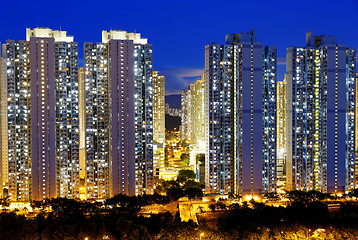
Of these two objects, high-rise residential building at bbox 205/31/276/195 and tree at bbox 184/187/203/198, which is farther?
high-rise residential building at bbox 205/31/276/195

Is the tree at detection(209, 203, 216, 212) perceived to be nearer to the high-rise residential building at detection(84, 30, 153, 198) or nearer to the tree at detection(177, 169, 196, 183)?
the high-rise residential building at detection(84, 30, 153, 198)

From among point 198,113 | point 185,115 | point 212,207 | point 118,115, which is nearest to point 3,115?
point 118,115

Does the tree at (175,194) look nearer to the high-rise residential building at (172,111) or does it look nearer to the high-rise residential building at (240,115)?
the high-rise residential building at (240,115)

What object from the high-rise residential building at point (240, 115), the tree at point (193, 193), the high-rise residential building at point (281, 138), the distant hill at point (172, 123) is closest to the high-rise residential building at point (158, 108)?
the high-rise residential building at point (281, 138)

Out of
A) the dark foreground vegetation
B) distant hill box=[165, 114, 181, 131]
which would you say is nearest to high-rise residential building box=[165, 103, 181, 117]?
distant hill box=[165, 114, 181, 131]

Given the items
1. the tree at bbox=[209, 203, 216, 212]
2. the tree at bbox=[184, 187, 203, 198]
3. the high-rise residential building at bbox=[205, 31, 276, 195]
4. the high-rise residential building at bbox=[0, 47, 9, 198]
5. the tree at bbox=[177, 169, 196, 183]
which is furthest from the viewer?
the tree at bbox=[177, 169, 196, 183]

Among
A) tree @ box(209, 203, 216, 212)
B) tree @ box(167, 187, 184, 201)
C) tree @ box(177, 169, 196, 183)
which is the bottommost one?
tree @ box(209, 203, 216, 212)

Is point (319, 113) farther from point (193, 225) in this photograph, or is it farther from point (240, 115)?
point (193, 225)
